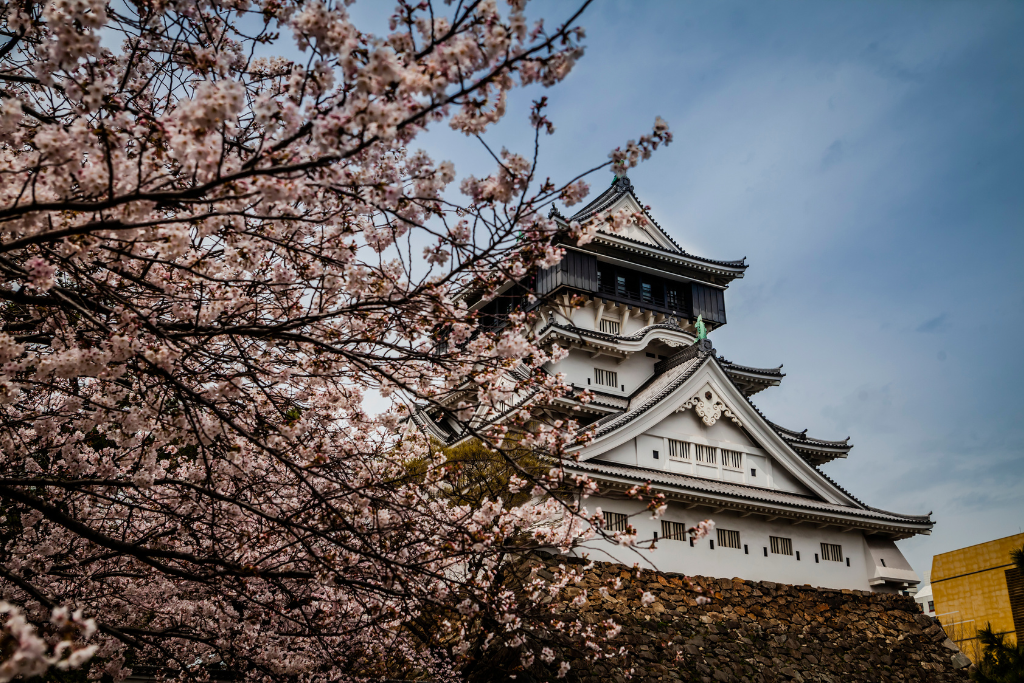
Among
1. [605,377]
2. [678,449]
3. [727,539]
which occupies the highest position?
[605,377]

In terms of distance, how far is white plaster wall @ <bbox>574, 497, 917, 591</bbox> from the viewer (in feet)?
49.3

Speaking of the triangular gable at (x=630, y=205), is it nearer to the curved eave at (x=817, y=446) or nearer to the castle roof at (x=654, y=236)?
the castle roof at (x=654, y=236)

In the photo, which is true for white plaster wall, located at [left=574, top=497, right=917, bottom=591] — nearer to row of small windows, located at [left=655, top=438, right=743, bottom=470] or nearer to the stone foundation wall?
the stone foundation wall

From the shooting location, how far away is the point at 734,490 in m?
16.8

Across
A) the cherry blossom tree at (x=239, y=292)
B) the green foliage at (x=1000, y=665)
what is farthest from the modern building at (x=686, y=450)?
the cherry blossom tree at (x=239, y=292)

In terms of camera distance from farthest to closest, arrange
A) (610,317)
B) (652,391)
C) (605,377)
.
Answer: (610,317), (605,377), (652,391)

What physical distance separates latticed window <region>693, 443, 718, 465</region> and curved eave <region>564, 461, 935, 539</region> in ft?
2.01

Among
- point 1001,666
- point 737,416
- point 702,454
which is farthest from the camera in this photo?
point 737,416

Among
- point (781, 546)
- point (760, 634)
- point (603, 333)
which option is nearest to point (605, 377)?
point (603, 333)

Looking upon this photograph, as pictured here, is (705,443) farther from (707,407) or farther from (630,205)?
(630,205)

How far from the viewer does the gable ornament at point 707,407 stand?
17550 mm

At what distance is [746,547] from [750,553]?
0.55 ft

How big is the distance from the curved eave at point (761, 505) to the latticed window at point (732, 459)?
66 centimetres

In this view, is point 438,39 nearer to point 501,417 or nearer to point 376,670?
point 501,417
